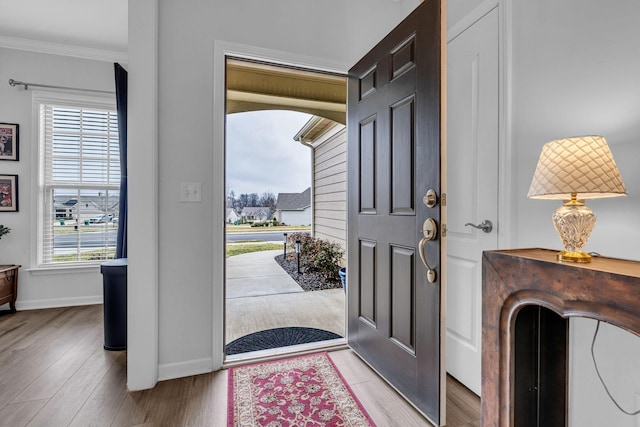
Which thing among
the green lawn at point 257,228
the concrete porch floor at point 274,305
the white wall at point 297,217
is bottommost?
the concrete porch floor at point 274,305

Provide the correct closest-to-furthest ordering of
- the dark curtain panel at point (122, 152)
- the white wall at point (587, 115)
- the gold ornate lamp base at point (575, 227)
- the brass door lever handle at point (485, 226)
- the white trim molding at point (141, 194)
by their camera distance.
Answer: the gold ornate lamp base at point (575, 227) < the white wall at point (587, 115) < the brass door lever handle at point (485, 226) < the white trim molding at point (141, 194) < the dark curtain panel at point (122, 152)

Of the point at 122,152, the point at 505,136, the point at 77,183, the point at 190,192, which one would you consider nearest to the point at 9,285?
the point at 77,183

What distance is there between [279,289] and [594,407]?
349 centimetres

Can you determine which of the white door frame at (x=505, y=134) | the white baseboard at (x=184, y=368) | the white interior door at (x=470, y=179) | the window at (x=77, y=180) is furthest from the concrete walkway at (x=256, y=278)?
the white door frame at (x=505, y=134)

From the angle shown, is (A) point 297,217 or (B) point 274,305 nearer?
(B) point 274,305

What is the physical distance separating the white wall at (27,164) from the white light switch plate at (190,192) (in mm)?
2440

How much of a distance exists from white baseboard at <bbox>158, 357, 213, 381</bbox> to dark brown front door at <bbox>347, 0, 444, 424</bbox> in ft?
3.36

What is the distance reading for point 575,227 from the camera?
991 millimetres

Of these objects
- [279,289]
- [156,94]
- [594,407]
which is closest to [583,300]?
[594,407]

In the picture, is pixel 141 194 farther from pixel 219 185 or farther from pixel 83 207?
pixel 83 207

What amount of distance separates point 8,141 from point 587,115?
15.4ft

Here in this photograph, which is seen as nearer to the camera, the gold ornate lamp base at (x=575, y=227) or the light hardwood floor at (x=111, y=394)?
the gold ornate lamp base at (x=575, y=227)

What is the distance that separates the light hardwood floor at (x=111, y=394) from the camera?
1.54 metres

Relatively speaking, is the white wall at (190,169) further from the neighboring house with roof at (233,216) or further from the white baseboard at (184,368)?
the neighboring house with roof at (233,216)
